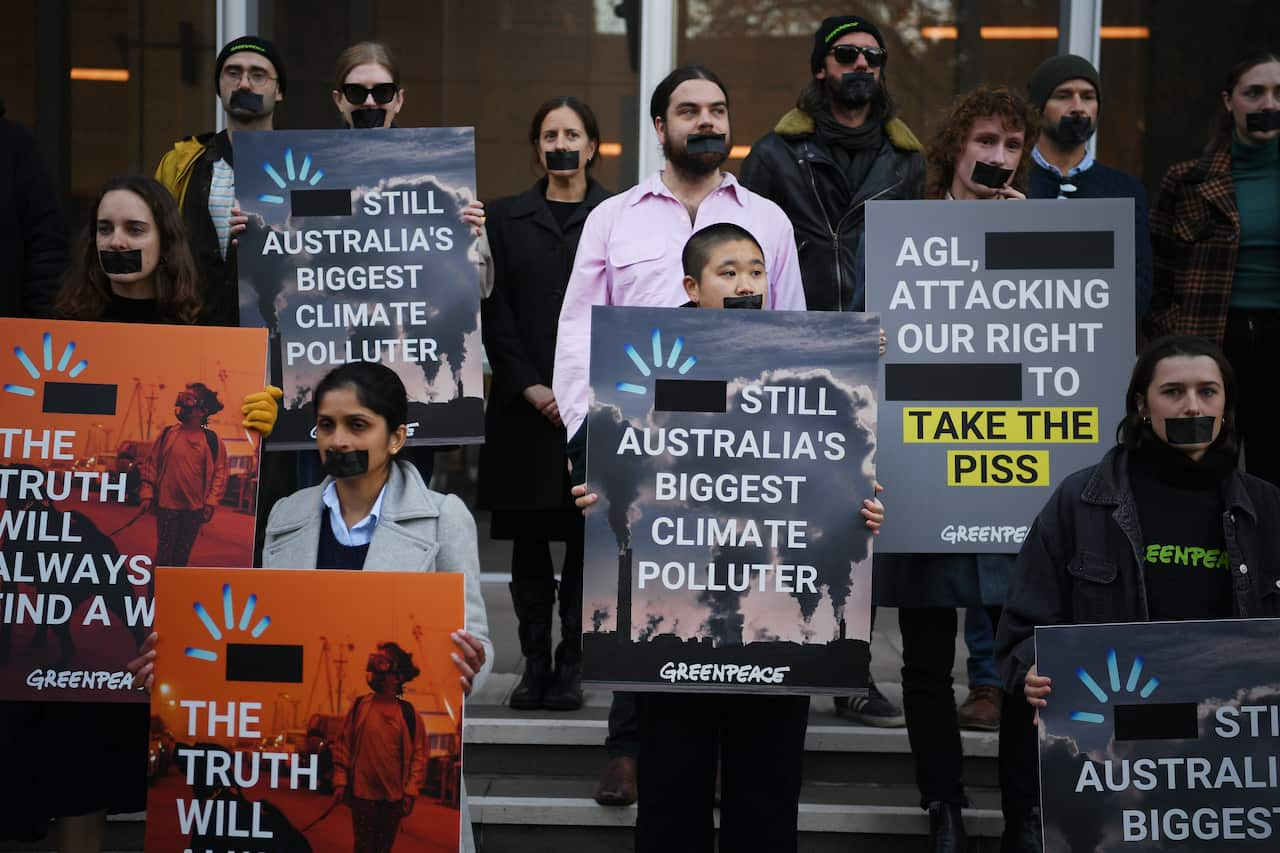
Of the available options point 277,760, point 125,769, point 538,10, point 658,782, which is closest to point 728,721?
point 658,782

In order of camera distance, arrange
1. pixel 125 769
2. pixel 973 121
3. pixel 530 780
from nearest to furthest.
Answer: pixel 125 769
pixel 973 121
pixel 530 780

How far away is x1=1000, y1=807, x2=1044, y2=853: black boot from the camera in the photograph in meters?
3.84

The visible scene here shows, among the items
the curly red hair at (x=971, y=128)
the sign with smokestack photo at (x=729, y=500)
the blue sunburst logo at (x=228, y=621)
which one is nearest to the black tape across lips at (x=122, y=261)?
the blue sunburst logo at (x=228, y=621)

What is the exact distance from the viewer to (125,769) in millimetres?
3605

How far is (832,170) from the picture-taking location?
467 cm

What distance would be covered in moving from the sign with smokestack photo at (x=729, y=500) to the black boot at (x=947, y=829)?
3.17ft

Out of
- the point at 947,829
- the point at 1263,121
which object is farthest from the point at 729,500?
the point at 1263,121

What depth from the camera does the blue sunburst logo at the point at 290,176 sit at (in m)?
4.31

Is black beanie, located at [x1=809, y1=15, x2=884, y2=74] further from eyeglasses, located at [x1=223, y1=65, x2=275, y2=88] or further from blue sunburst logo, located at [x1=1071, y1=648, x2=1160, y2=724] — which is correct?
blue sunburst logo, located at [x1=1071, y1=648, x2=1160, y2=724]

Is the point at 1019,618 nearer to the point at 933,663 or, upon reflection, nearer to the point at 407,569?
the point at 933,663

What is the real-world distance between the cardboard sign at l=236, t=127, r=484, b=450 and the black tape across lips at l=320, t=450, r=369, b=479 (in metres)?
0.98

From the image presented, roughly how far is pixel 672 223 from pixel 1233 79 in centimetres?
200

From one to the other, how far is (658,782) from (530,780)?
1432 millimetres

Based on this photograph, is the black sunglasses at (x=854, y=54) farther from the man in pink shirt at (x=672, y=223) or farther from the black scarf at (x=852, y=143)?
the man in pink shirt at (x=672, y=223)
